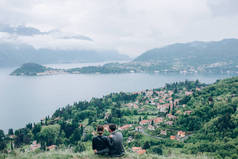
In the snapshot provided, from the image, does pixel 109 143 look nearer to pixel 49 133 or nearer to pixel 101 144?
pixel 101 144

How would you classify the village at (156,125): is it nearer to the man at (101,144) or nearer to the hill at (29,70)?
the man at (101,144)

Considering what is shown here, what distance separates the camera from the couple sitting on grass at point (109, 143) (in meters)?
5.82

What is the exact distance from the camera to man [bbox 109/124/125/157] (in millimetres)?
5836

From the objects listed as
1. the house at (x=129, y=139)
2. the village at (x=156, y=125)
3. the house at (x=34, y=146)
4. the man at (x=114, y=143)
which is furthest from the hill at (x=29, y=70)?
the man at (x=114, y=143)

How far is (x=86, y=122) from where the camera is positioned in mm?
39375

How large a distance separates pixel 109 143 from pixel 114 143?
0.54ft

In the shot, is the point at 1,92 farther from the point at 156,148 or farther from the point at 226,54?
→ the point at 226,54

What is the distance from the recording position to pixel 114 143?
233 inches

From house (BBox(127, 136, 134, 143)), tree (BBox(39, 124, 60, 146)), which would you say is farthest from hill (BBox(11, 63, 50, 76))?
house (BBox(127, 136, 134, 143))

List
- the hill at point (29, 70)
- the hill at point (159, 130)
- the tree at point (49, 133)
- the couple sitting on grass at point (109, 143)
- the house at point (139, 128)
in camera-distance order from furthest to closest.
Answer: the hill at point (29, 70) → the house at point (139, 128) → the tree at point (49, 133) → the hill at point (159, 130) → the couple sitting on grass at point (109, 143)

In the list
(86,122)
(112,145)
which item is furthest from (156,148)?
(86,122)

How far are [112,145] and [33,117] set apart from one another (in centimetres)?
5002

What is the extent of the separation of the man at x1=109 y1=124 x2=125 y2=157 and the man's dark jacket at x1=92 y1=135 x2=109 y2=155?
0.12 meters

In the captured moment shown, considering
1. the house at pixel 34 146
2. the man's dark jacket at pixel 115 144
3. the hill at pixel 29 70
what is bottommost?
the house at pixel 34 146
